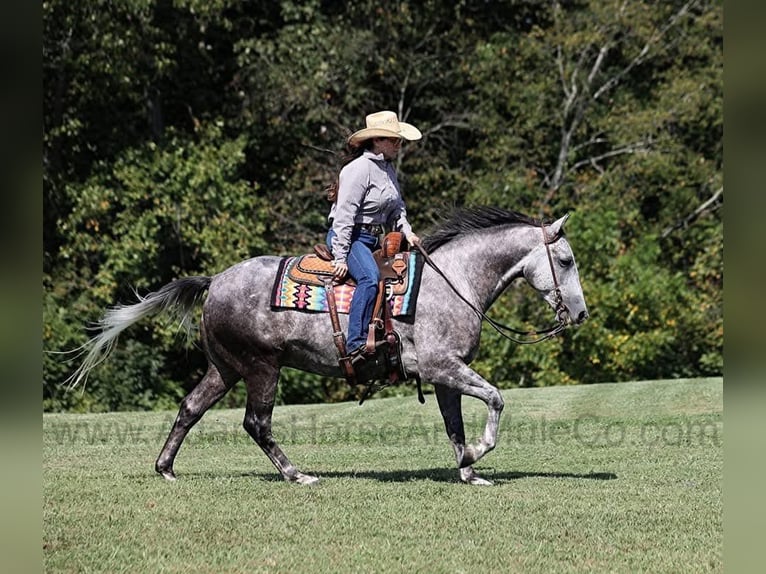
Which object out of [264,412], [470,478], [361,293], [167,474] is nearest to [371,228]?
[361,293]

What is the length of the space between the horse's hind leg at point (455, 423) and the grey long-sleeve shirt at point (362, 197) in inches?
51.9

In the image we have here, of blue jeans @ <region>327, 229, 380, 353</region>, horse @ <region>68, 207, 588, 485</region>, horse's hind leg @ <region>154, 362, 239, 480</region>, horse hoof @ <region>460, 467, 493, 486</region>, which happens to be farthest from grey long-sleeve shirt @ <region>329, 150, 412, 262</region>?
horse hoof @ <region>460, 467, 493, 486</region>

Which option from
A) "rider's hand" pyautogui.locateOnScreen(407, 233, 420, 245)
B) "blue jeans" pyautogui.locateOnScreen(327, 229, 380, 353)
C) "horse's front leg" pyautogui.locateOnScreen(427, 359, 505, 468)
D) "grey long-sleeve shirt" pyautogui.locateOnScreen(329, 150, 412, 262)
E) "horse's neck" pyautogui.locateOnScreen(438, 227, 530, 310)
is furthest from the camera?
"horse's neck" pyautogui.locateOnScreen(438, 227, 530, 310)

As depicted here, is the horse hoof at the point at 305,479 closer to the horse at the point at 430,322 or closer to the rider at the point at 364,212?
the horse at the point at 430,322

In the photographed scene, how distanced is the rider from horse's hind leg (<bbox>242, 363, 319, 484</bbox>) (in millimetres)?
752

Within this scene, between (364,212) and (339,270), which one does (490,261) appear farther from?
(339,270)

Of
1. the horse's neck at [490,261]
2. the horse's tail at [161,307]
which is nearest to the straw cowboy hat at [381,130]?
the horse's neck at [490,261]

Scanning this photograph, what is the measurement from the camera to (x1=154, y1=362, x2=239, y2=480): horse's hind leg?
869 cm

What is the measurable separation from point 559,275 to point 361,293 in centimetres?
161

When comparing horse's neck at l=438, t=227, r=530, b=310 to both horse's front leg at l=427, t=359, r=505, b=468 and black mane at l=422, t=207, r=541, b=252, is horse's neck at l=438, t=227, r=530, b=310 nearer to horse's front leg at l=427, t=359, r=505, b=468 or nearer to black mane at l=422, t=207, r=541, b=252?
black mane at l=422, t=207, r=541, b=252

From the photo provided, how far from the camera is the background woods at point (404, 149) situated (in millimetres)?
21047

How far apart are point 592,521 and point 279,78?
16.5 metres

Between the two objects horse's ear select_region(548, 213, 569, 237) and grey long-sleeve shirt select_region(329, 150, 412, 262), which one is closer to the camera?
grey long-sleeve shirt select_region(329, 150, 412, 262)
